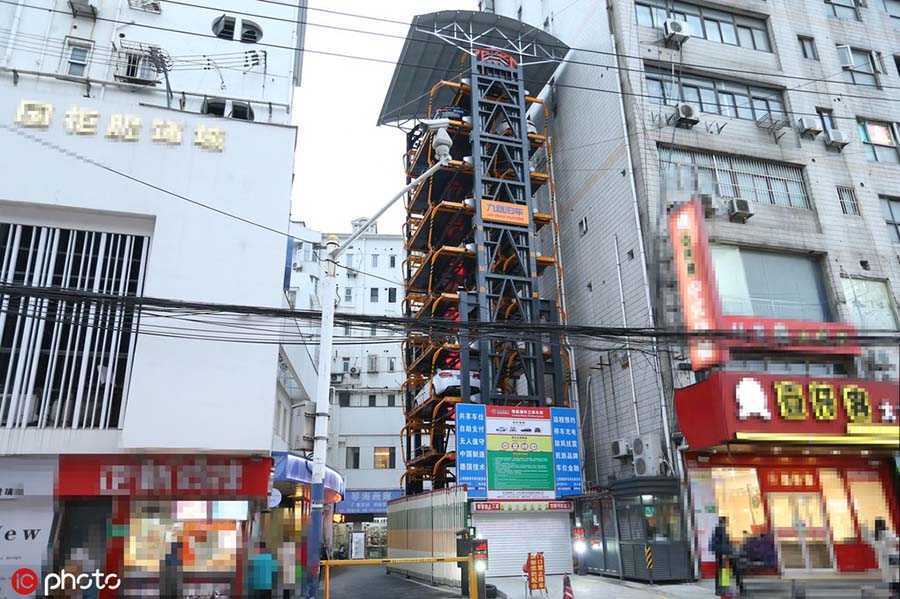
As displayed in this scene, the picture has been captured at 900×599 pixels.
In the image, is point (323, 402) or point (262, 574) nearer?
point (323, 402)

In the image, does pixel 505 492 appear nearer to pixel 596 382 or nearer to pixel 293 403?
pixel 596 382

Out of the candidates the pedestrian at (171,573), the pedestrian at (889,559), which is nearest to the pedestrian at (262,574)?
the pedestrian at (171,573)

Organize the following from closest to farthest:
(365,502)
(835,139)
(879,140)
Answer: (835,139), (879,140), (365,502)

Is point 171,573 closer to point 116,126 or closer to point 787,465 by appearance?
point 116,126

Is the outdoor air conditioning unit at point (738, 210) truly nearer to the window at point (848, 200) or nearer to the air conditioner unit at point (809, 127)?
the window at point (848, 200)

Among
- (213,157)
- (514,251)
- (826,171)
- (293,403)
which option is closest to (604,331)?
(213,157)

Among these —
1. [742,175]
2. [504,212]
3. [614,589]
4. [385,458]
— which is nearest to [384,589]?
[614,589]

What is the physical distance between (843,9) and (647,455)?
24126 mm

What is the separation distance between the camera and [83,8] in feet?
57.9

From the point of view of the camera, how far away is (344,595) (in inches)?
695

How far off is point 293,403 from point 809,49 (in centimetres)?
2732

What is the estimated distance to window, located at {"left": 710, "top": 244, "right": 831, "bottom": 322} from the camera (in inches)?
818

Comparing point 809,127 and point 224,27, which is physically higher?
point 224,27

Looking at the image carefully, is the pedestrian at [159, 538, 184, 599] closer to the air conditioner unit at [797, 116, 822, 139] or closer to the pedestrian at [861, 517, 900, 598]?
the pedestrian at [861, 517, 900, 598]
